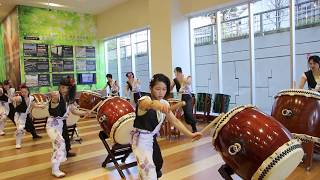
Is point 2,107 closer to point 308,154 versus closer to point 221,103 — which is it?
point 221,103

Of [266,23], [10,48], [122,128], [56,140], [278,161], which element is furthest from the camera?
[10,48]

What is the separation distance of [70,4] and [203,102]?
17.0ft

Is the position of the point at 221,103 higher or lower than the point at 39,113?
higher

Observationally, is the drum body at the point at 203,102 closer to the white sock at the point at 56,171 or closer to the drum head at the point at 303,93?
the drum head at the point at 303,93

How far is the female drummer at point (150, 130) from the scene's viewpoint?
6.57 ft

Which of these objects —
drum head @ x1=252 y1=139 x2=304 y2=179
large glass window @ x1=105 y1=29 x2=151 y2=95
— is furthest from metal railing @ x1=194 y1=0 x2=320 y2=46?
drum head @ x1=252 y1=139 x2=304 y2=179

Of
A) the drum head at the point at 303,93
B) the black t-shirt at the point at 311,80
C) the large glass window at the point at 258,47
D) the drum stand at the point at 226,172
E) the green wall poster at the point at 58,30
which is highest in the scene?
the green wall poster at the point at 58,30

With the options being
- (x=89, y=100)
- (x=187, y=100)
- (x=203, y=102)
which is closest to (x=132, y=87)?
(x=203, y=102)

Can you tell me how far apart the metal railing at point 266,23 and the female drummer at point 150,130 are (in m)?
4.03

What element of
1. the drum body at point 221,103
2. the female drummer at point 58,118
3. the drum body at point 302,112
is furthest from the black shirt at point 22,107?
the drum body at point 302,112

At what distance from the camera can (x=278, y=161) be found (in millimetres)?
1623

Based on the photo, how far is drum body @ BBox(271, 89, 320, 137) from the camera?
288 centimetres

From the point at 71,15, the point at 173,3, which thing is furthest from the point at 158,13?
the point at 71,15

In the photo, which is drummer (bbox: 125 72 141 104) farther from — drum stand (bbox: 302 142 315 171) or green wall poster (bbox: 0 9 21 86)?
green wall poster (bbox: 0 9 21 86)
